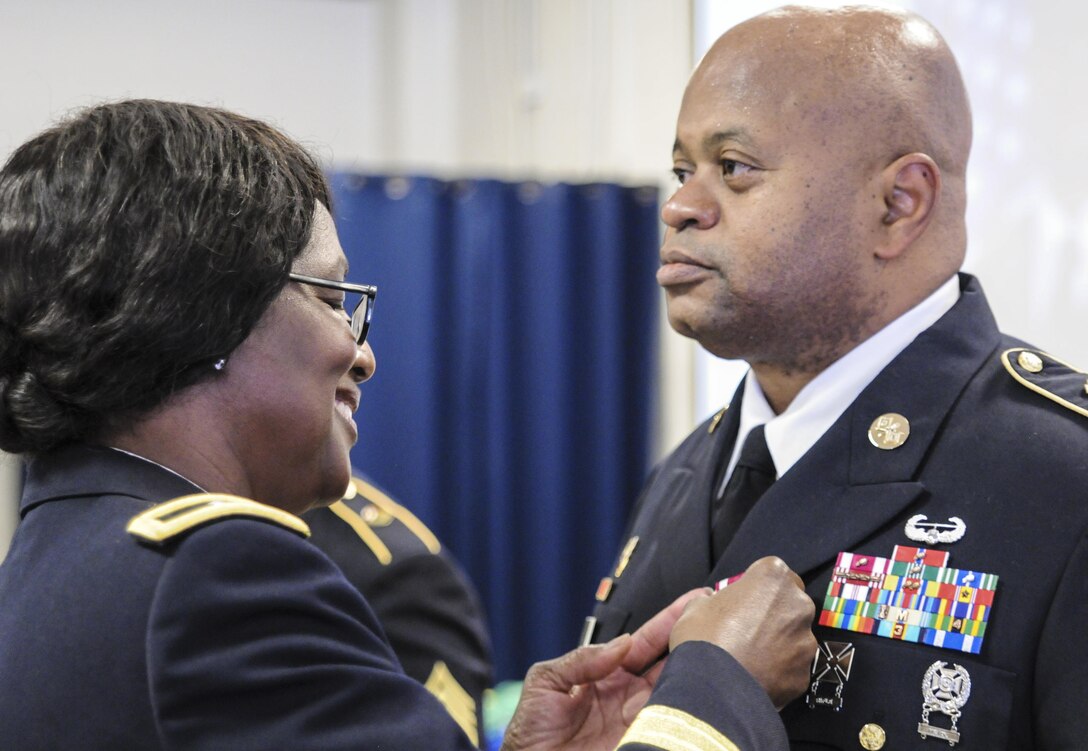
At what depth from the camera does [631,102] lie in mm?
3988

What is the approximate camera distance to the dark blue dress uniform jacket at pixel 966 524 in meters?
1.25

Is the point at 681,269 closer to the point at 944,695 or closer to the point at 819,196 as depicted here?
the point at 819,196

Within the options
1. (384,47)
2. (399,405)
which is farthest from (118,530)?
(384,47)

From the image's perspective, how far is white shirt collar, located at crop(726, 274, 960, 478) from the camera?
1539mm

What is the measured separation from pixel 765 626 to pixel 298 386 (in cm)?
53

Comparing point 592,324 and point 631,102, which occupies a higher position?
point 631,102

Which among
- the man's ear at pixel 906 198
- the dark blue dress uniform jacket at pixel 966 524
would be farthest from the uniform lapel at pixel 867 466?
the man's ear at pixel 906 198

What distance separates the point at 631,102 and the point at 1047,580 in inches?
115

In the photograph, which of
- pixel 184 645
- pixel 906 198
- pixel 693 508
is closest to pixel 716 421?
Result: pixel 693 508

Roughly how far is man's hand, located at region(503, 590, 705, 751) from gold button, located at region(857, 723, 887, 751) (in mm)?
226

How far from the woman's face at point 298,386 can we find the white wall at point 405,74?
2.54 metres

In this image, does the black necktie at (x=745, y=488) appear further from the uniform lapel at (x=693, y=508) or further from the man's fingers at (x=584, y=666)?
the man's fingers at (x=584, y=666)

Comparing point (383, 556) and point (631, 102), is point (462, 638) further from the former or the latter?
point (631, 102)

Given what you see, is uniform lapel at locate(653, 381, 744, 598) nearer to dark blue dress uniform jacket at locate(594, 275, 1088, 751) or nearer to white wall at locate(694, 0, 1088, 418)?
dark blue dress uniform jacket at locate(594, 275, 1088, 751)
